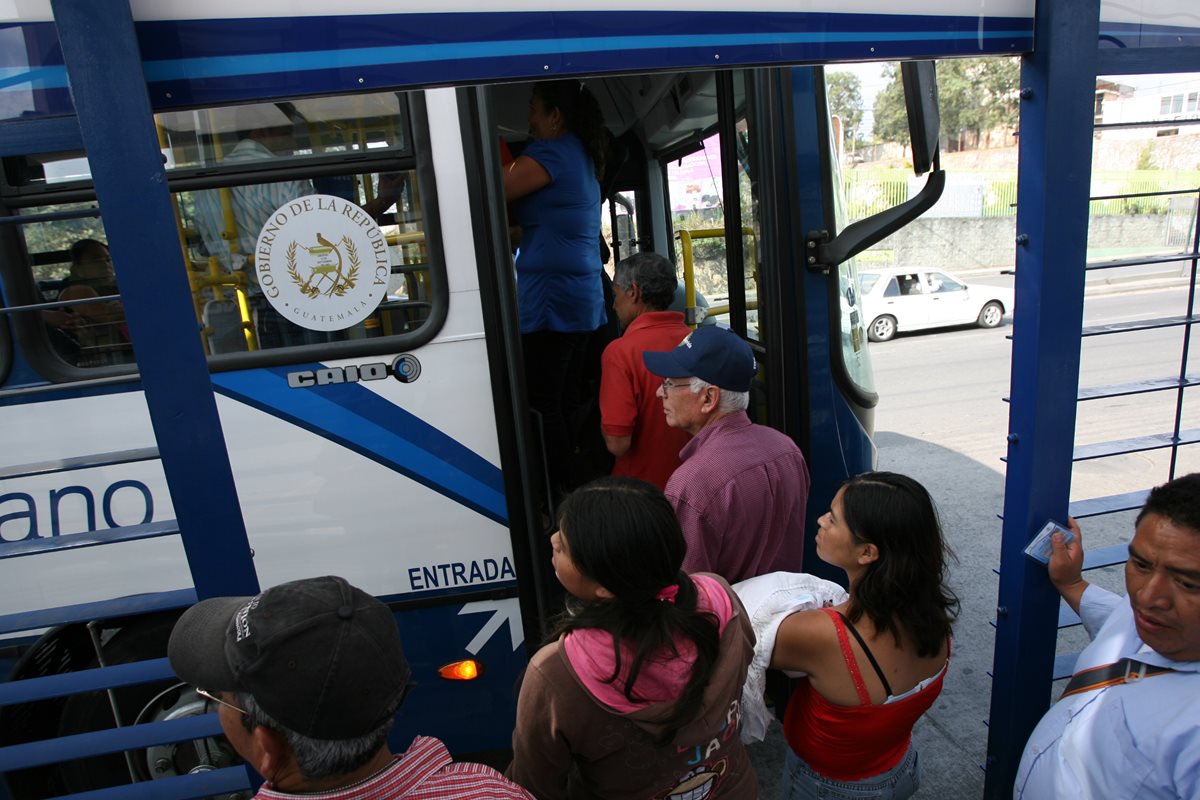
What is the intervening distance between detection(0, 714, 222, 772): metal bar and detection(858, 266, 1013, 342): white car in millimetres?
13793

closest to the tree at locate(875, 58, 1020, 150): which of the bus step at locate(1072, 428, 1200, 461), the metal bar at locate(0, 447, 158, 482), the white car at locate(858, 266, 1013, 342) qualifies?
the white car at locate(858, 266, 1013, 342)

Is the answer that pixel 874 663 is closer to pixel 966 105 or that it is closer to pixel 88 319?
pixel 88 319

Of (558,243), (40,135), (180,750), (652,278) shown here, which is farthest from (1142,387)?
(180,750)

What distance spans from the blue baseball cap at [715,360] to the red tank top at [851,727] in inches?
28.7

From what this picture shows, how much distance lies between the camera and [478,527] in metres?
2.59

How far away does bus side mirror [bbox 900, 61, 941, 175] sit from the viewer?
84.0 inches

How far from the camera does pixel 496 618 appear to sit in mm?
2635

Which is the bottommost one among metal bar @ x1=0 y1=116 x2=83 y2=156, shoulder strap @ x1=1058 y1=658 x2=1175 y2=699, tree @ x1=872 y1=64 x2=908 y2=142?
shoulder strap @ x1=1058 y1=658 x2=1175 y2=699

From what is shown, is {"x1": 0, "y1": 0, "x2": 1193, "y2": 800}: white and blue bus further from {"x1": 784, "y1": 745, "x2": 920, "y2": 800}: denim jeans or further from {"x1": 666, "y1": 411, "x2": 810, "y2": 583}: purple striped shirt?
{"x1": 784, "y1": 745, "x2": 920, "y2": 800}: denim jeans

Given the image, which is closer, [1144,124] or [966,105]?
[1144,124]

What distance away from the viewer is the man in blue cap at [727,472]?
Result: 206cm

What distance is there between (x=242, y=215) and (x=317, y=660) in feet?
5.81

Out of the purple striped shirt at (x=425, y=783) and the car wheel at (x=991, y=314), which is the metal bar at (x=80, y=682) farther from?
the car wheel at (x=991, y=314)

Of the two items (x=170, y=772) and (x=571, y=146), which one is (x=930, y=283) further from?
(x=170, y=772)
